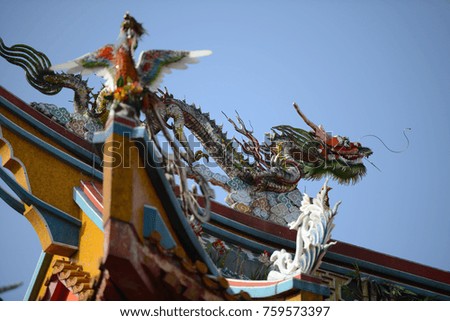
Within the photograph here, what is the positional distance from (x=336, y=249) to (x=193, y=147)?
275 cm

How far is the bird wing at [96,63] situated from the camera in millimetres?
8156

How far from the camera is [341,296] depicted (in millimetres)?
10711

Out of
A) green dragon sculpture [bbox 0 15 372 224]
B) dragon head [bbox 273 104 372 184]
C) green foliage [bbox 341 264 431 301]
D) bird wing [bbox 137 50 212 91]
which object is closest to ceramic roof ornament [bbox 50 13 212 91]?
bird wing [bbox 137 50 212 91]

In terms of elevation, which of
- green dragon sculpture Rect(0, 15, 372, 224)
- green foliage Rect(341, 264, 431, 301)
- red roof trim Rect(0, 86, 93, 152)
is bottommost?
green foliage Rect(341, 264, 431, 301)

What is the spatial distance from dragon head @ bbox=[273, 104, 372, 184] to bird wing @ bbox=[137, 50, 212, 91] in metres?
5.25

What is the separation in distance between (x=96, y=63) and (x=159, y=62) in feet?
1.77

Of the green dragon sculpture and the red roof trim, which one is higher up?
the green dragon sculpture

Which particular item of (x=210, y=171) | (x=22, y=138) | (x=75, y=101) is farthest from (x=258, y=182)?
(x=22, y=138)

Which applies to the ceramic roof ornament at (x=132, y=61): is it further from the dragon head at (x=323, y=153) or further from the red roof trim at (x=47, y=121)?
the dragon head at (x=323, y=153)

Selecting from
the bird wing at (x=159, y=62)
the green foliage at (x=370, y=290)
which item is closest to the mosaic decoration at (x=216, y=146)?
the bird wing at (x=159, y=62)

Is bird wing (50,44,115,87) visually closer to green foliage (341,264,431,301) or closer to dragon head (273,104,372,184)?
green foliage (341,264,431,301)

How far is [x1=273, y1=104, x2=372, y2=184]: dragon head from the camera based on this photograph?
13.2 meters

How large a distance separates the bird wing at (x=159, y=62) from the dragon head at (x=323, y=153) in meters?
5.25

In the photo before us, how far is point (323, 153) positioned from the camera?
13266mm
